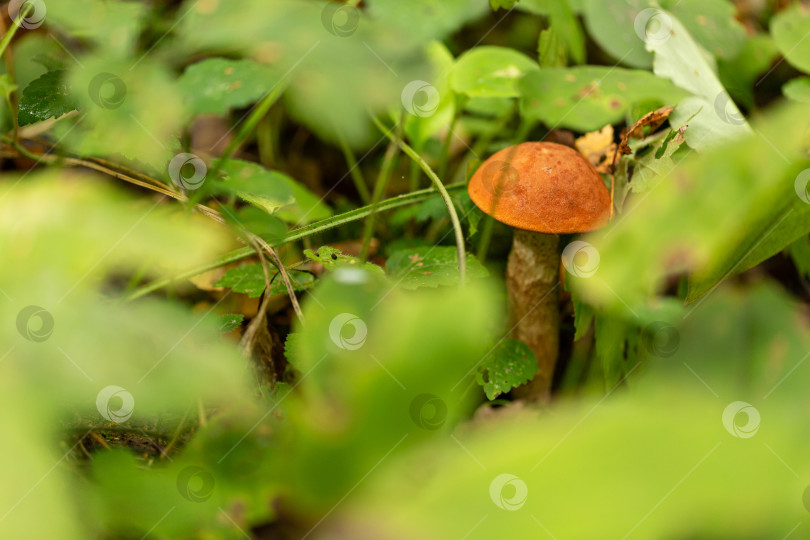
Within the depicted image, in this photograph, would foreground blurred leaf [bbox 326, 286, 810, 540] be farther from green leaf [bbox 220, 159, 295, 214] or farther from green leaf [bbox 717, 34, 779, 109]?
green leaf [bbox 717, 34, 779, 109]

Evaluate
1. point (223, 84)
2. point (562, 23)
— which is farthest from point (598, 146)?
point (223, 84)

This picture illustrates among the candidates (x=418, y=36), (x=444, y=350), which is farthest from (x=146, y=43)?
(x=444, y=350)

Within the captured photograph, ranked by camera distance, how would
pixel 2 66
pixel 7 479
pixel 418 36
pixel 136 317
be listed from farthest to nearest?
1. pixel 2 66
2. pixel 418 36
3. pixel 136 317
4. pixel 7 479

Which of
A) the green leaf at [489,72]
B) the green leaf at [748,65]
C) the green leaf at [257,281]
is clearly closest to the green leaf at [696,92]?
the green leaf at [748,65]

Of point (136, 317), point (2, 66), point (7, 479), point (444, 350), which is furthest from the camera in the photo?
point (2, 66)

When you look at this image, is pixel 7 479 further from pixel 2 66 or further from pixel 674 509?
Result: pixel 2 66
